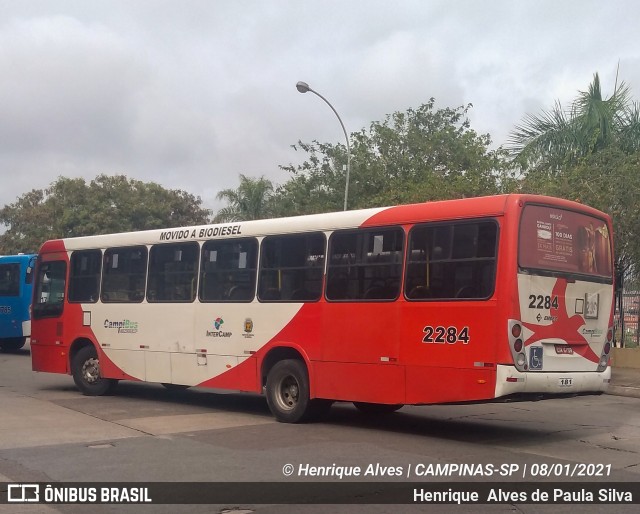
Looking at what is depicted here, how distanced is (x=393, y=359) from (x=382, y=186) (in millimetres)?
22127

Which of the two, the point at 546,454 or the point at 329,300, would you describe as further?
the point at 329,300

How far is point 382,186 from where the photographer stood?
106 feet

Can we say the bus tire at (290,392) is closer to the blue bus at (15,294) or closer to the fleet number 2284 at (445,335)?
the fleet number 2284 at (445,335)

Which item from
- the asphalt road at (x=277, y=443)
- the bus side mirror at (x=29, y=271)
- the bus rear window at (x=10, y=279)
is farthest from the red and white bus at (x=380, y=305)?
the bus rear window at (x=10, y=279)

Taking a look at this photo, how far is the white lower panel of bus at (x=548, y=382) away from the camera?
375 inches

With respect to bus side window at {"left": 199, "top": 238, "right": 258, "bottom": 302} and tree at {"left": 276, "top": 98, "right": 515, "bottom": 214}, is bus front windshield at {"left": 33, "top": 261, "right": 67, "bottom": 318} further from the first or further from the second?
tree at {"left": 276, "top": 98, "right": 515, "bottom": 214}

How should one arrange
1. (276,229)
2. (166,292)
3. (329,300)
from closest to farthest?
(329,300) → (276,229) → (166,292)

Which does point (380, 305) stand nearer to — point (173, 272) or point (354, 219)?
point (354, 219)

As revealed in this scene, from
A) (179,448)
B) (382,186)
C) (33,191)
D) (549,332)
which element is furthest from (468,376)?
(33,191)

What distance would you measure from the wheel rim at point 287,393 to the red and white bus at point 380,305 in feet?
0.07

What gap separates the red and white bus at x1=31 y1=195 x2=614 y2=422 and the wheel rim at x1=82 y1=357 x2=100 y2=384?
0.80m

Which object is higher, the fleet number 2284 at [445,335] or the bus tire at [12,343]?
the fleet number 2284 at [445,335]

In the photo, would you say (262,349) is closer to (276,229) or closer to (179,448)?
(276,229)

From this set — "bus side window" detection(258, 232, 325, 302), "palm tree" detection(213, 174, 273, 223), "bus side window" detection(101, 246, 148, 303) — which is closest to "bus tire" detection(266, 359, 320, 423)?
"bus side window" detection(258, 232, 325, 302)
